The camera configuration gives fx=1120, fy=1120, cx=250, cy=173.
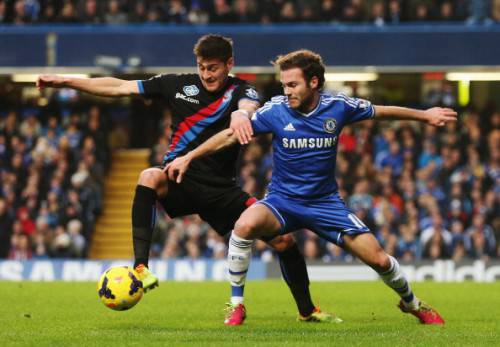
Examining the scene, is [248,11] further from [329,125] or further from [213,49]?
[329,125]

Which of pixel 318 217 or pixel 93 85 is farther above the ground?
pixel 93 85

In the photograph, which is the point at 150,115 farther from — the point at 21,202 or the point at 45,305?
the point at 45,305

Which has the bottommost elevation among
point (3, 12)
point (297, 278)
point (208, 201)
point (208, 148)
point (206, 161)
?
point (297, 278)

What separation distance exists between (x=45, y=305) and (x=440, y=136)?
1408 cm

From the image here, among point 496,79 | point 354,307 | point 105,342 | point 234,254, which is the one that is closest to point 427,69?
point 496,79

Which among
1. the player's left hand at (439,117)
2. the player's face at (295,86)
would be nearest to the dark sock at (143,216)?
the player's face at (295,86)

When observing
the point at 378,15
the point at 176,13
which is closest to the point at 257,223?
the point at 378,15

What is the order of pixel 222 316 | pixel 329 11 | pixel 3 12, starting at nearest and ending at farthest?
pixel 222 316 < pixel 329 11 < pixel 3 12

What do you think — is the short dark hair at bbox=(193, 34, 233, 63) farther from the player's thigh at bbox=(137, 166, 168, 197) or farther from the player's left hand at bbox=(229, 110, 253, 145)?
the player's thigh at bbox=(137, 166, 168, 197)

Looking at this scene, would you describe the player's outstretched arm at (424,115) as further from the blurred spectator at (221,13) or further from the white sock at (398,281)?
the blurred spectator at (221,13)

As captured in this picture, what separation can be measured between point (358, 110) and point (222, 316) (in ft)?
7.95

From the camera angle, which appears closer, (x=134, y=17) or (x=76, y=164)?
(x=76, y=164)

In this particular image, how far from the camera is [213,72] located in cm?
953

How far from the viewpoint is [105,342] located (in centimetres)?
791
